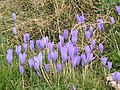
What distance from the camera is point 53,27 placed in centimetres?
429

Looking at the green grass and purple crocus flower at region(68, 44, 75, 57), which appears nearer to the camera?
purple crocus flower at region(68, 44, 75, 57)

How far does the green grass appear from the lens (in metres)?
3.05

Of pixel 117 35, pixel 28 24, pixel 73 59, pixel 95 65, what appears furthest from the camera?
pixel 28 24

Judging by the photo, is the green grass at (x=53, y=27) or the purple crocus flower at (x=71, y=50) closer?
the purple crocus flower at (x=71, y=50)

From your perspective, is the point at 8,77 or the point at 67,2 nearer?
the point at 8,77

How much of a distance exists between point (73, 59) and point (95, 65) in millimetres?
662

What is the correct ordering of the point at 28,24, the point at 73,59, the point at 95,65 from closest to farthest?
the point at 73,59, the point at 95,65, the point at 28,24

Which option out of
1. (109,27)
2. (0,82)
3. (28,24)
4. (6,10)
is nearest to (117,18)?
(109,27)

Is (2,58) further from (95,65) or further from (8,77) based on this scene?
(95,65)

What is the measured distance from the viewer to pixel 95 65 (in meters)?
3.46

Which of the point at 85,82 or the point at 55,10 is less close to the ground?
the point at 55,10

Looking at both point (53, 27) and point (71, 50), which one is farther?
point (53, 27)

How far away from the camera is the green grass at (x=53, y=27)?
3.05 m

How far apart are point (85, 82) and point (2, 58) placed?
87 centimetres
